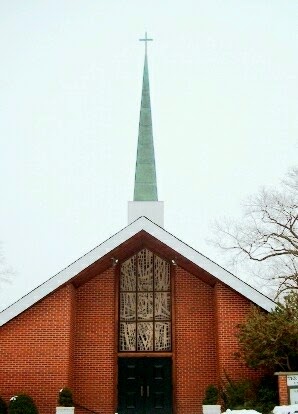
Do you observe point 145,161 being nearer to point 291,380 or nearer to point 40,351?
point 40,351

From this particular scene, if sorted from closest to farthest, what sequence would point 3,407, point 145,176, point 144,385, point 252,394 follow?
point 3,407, point 252,394, point 144,385, point 145,176

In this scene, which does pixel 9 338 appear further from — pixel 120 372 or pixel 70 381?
pixel 120 372

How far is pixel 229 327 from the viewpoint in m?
14.2

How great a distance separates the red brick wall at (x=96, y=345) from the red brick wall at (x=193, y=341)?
1.86 m

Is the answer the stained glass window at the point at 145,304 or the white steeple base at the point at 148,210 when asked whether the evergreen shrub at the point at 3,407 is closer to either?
the stained glass window at the point at 145,304

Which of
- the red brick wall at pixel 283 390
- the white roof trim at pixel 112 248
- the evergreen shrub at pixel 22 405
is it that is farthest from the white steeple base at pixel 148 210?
the red brick wall at pixel 283 390

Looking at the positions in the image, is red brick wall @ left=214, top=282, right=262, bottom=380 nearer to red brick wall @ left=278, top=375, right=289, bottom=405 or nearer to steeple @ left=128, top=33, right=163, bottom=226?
red brick wall @ left=278, top=375, right=289, bottom=405

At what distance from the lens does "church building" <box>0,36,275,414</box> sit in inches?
551

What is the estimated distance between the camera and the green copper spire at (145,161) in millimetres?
21547

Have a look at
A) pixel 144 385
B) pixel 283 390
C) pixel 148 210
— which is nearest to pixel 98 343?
pixel 144 385

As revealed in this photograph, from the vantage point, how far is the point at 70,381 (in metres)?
14.5

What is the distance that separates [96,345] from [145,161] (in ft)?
29.8

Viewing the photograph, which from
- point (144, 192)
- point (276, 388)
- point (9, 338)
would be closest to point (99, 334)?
point (9, 338)

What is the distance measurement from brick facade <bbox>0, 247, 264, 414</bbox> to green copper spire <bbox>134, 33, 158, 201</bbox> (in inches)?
238
